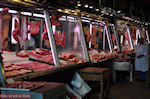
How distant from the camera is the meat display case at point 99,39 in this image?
8.33m

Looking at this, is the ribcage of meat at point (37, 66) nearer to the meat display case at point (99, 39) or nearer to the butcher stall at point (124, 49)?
the meat display case at point (99, 39)

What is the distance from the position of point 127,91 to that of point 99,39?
303 cm

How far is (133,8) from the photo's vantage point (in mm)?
16953

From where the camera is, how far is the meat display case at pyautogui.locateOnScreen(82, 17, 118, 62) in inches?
328

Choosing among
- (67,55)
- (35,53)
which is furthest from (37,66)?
(67,55)

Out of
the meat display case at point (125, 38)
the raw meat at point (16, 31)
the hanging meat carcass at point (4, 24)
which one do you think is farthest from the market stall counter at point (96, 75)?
the meat display case at point (125, 38)

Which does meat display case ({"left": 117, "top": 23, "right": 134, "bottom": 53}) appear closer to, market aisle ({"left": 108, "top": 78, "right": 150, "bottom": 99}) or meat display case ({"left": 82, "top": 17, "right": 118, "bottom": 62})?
meat display case ({"left": 82, "top": 17, "right": 118, "bottom": 62})

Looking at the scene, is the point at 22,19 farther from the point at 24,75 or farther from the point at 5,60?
the point at 24,75

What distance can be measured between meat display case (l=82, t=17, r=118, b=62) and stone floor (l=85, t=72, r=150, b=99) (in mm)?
1297

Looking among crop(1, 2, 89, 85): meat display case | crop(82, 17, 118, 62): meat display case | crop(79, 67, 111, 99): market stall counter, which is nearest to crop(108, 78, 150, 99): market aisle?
crop(79, 67, 111, 99): market stall counter

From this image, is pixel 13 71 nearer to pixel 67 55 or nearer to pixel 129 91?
pixel 67 55

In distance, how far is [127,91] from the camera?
7500mm

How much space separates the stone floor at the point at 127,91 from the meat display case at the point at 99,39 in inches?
51.1

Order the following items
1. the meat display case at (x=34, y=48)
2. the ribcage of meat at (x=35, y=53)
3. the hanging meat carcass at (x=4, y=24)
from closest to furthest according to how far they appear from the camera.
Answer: the hanging meat carcass at (x=4, y=24) → the meat display case at (x=34, y=48) → the ribcage of meat at (x=35, y=53)
